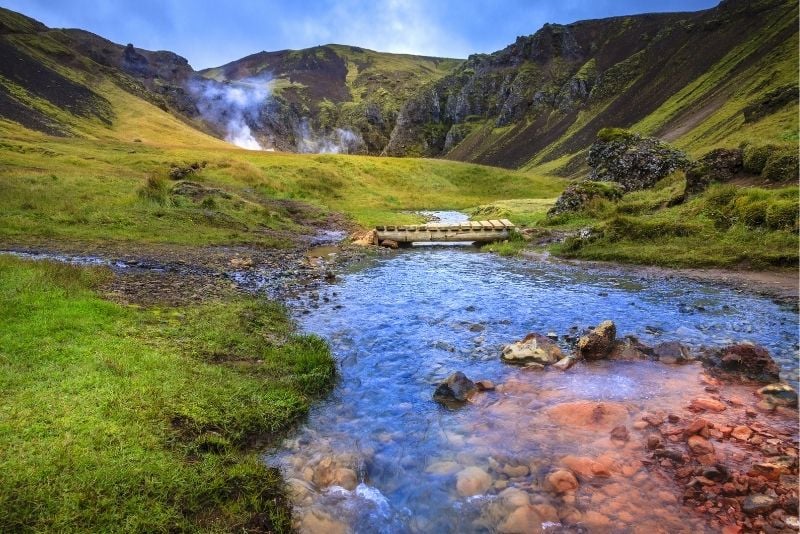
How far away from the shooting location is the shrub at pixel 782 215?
18.7 m

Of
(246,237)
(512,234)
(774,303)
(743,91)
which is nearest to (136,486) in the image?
(774,303)

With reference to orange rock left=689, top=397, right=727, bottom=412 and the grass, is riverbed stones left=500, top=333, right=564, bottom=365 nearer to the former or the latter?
orange rock left=689, top=397, right=727, bottom=412

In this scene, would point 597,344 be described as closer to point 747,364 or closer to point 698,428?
point 747,364

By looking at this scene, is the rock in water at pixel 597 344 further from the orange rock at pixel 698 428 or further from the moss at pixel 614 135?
the moss at pixel 614 135

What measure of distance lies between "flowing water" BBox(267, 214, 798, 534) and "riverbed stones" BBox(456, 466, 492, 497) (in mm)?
29

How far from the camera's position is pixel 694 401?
866 cm

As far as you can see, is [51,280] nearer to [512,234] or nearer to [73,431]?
[73,431]

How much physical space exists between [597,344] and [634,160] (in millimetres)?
30643

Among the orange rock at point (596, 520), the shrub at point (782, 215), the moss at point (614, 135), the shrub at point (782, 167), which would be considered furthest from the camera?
the moss at point (614, 135)

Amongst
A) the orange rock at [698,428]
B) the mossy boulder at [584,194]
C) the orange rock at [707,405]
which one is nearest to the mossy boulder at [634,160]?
the mossy boulder at [584,194]

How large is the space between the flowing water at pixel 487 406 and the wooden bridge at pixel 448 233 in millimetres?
13946

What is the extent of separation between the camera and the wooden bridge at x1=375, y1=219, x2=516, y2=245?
31438 mm

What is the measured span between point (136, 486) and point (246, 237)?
77.6 ft

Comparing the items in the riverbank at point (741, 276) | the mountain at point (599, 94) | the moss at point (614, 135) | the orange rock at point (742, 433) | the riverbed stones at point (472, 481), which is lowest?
the riverbed stones at point (472, 481)
